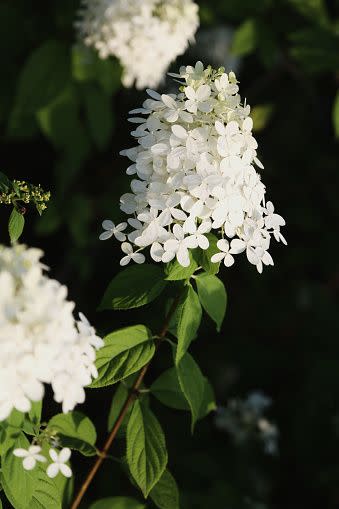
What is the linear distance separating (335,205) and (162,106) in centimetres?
331

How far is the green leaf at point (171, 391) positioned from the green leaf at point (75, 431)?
23cm

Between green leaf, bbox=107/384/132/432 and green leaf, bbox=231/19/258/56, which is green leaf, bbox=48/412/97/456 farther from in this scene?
green leaf, bbox=231/19/258/56

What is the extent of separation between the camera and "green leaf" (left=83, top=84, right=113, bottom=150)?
371 cm

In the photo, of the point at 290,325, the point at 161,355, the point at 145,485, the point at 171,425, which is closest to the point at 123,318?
the point at 161,355

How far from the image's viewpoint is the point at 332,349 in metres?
4.48

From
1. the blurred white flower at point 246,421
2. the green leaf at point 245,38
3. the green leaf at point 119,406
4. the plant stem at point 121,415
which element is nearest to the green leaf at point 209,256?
the plant stem at point 121,415

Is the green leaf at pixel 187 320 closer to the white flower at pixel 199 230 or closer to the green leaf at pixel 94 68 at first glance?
the white flower at pixel 199 230

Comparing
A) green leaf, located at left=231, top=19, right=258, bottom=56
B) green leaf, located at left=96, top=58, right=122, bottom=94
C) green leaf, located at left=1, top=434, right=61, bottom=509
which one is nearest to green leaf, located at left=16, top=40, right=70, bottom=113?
green leaf, located at left=96, top=58, right=122, bottom=94

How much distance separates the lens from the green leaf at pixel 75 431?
1.80 meters

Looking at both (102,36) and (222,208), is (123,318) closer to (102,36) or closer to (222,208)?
(102,36)

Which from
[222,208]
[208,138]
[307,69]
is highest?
[307,69]

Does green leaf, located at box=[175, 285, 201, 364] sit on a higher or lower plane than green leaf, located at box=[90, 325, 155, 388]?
higher

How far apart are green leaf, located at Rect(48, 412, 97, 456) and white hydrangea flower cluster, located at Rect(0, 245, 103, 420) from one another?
0.50 metres

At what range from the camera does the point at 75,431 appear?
1.86 meters
